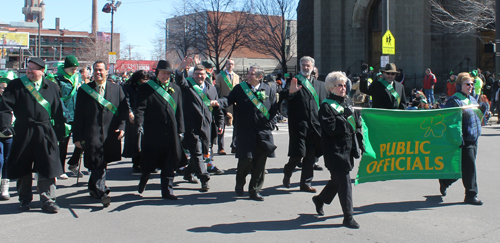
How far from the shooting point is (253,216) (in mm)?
6297

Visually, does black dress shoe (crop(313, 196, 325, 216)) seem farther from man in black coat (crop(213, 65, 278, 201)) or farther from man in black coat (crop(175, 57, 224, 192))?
man in black coat (crop(175, 57, 224, 192))

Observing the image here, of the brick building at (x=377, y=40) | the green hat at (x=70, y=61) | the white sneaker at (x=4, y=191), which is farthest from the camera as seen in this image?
the brick building at (x=377, y=40)

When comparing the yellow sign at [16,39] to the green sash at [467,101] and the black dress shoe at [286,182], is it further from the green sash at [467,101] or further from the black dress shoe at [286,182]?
the green sash at [467,101]

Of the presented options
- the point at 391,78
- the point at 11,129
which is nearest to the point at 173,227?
the point at 11,129

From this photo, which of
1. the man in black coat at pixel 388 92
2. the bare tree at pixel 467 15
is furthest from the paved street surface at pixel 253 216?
the bare tree at pixel 467 15

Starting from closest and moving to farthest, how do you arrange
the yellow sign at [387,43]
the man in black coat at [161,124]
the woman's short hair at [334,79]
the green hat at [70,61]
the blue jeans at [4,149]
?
the woman's short hair at [334,79]
the man in black coat at [161,124]
the blue jeans at [4,149]
the green hat at [70,61]
the yellow sign at [387,43]

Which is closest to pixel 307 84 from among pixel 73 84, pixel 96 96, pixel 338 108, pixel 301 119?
pixel 301 119

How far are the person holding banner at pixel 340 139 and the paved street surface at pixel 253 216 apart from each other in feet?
1.22

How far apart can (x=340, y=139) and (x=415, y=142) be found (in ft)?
5.86

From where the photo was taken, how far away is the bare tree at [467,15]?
22.4 metres

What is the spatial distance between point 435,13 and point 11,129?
1029 inches

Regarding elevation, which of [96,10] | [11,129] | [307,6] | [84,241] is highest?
[96,10]

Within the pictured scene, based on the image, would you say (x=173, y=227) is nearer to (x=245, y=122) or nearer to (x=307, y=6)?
(x=245, y=122)

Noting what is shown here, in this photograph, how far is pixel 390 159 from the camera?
6.89 meters
